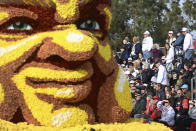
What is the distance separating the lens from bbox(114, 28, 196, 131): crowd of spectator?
9.33m

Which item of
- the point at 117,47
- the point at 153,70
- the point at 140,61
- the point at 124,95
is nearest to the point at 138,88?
the point at 153,70

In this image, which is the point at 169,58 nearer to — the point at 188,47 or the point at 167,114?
the point at 188,47

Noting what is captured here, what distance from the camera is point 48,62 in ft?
17.5

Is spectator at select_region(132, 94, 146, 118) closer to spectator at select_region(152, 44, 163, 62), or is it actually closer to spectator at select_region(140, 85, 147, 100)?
spectator at select_region(140, 85, 147, 100)

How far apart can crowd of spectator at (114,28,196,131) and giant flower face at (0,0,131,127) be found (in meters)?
3.16

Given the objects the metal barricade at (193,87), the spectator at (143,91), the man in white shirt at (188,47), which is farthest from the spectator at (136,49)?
the metal barricade at (193,87)

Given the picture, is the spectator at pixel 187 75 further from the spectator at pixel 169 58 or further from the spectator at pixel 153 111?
the spectator at pixel 153 111

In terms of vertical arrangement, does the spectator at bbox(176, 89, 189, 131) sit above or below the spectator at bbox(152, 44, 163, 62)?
below

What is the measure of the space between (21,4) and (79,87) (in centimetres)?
126

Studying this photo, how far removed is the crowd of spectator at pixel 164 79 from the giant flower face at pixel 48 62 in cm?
316

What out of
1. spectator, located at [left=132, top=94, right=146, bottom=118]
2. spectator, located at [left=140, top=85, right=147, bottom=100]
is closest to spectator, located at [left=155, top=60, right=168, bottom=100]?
spectator, located at [left=140, top=85, right=147, bottom=100]

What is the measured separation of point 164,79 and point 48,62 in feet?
23.1

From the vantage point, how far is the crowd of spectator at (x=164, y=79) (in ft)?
30.6

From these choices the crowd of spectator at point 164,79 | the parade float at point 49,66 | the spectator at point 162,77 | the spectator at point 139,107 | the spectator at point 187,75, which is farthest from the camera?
the spectator at point 162,77
